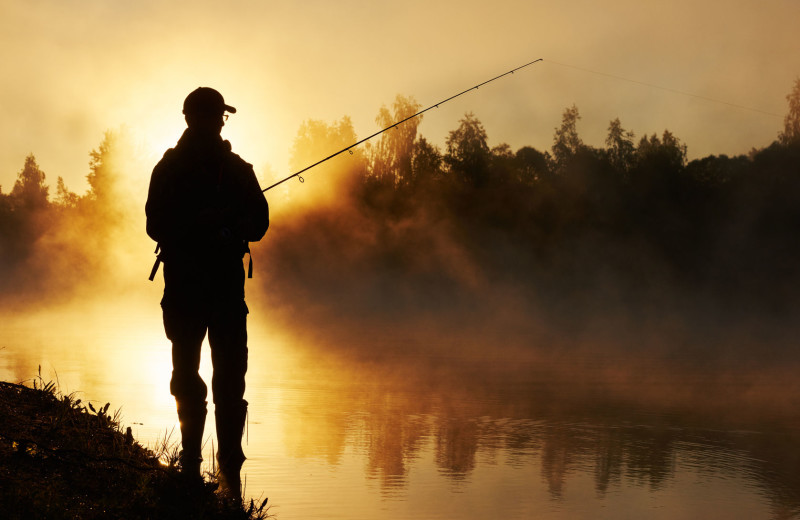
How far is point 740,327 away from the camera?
99.2 feet

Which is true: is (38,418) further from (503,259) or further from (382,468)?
(503,259)

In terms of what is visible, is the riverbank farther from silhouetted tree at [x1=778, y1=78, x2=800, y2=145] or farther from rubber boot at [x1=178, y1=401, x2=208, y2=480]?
silhouetted tree at [x1=778, y1=78, x2=800, y2=145]

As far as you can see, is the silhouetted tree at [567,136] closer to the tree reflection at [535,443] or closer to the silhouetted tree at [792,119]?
the silhouetted tree at [792,119]

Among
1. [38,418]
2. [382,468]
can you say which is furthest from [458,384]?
[38,418]

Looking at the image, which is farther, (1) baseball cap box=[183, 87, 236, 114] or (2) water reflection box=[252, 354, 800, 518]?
(2) water reflection box=[252, 354, 800, 518]

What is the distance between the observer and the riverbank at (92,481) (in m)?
5.20

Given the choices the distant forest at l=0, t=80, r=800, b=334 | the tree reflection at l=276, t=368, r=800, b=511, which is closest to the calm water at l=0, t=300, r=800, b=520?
the tree reflection at l=276, t=368, r=800, b=511

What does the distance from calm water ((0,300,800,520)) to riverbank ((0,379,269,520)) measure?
2.60ft

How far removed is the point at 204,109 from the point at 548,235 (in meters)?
47.8

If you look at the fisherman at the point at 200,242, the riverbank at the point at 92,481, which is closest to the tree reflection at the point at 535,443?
the riverbank at the point at 92,481

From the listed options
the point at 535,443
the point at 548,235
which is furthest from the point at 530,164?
the point at 535,443

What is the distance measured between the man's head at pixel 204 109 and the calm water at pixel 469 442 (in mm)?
2210

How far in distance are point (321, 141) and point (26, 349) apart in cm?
6220

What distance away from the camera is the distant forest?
1956 inches
